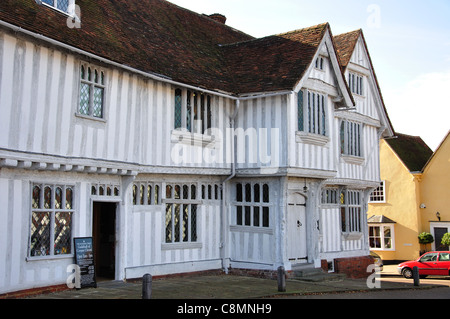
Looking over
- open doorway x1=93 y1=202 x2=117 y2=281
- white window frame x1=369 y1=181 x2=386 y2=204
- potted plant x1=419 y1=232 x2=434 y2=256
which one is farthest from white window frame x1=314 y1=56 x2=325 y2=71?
white window frame x1=369 y1=181 x2=386 y2=204

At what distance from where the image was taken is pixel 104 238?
1473 centimetres

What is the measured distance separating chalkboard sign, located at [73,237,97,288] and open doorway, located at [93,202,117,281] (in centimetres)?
137

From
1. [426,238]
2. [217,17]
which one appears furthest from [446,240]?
[217,17]

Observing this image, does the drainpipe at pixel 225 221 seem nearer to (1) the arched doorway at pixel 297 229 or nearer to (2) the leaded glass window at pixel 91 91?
(1) the arched doorway at pixel 297 229

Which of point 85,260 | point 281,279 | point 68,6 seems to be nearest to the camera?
point 85,260

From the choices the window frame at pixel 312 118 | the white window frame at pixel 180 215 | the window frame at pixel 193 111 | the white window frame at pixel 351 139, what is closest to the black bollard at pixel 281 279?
the white window frame at pixel 180 215

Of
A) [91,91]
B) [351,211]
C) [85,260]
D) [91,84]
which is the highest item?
[91,84]

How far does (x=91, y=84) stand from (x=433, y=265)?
698 inches

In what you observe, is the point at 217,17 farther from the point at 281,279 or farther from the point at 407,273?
the point at 407,273

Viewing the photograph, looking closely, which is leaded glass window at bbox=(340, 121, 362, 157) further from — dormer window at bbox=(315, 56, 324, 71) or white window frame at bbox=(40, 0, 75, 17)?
white window frame at bbox=(40, 0, 75, 17)

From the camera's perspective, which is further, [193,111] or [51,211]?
[193,111]

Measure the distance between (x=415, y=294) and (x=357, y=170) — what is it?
6.81 metres
